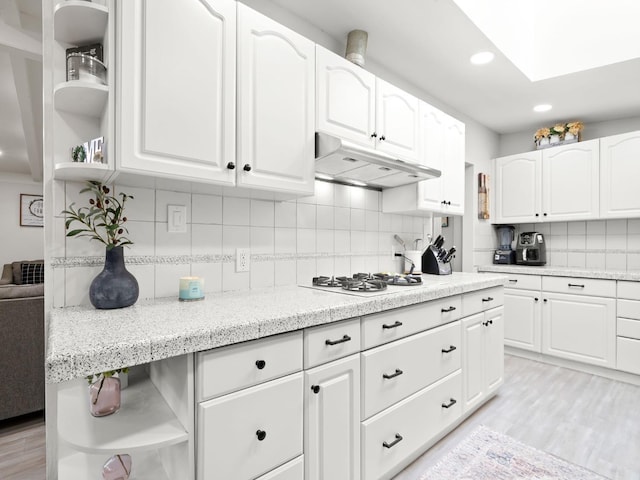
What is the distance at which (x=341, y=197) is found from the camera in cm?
235

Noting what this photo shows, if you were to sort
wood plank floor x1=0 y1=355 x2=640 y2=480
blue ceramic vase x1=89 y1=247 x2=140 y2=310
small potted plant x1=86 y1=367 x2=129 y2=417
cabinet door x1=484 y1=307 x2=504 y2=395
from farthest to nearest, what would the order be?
cabinet door x1=484 y1=307 x2=504 y2=395, wood plank floor x1=0 y1=355 x2=640 y2=480, blue ceramic vase x1=89 y1=247 x2=140 y2=310, small potted plant x1=86 y1=367 x2=129 y2=417

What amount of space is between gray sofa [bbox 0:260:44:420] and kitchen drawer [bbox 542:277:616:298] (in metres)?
4.15

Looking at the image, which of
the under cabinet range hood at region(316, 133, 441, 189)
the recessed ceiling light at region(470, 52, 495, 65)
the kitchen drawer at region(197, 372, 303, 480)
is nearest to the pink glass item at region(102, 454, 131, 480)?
Result: the kitchen drawer at region(197, 372, 303, 480)

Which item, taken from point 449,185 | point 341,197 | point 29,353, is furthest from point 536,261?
point 29,353

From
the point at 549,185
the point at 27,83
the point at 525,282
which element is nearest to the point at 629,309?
the point at 525,282

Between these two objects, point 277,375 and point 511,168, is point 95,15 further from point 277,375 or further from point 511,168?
point 511,168

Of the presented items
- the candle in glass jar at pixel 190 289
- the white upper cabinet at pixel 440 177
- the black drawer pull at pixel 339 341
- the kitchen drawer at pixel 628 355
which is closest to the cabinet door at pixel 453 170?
the white upper cabinet at pixel 440 177

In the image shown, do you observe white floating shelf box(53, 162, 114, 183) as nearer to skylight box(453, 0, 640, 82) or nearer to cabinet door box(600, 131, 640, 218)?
skylight box(453, 0, 640, 82)

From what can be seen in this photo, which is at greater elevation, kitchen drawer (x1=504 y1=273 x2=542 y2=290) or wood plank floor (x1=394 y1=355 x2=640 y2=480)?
kitchen drawer (x1=504 y1=273 x2=542 y2=290)

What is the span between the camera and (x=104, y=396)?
111 cm

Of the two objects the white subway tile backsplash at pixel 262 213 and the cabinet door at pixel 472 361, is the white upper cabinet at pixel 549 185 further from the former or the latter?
the white subway tile backsplash at pixel 262 213

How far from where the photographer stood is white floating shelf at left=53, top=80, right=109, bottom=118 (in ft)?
3.83

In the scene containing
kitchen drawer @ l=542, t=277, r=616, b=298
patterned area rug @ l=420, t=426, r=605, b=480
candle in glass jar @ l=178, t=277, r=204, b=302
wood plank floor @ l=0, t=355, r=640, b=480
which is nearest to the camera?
candle in glass jar @ l=178, t=277, r=204, b=302

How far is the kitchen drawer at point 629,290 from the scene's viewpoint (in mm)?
2781
